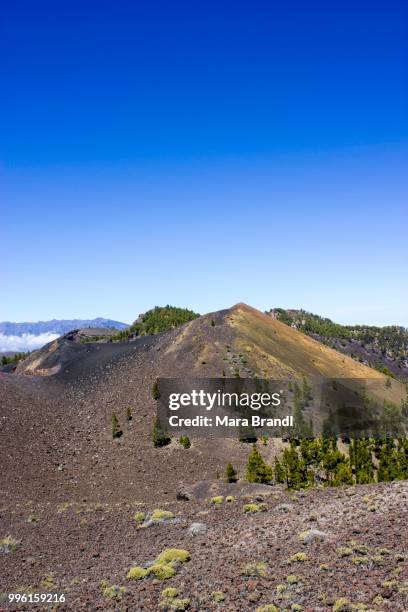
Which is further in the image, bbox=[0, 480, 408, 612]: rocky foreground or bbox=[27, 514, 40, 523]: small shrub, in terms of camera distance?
bbox=[27, 514, 40, 523]: small shrub

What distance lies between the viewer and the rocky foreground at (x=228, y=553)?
67.3ft

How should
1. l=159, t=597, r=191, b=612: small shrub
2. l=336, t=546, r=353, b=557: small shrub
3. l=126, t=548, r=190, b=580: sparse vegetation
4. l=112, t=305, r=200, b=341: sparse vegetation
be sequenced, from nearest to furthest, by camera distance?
l=159, t=597, r=191, b=612: small shrub, l=336, t=546, r=353, b=557: small shrub, l=126, t=548, r=190, b=580: sparse vegetation, l=112, t=305, r=200, b=341: sparse vegetation

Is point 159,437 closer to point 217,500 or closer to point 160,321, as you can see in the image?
point 217,500

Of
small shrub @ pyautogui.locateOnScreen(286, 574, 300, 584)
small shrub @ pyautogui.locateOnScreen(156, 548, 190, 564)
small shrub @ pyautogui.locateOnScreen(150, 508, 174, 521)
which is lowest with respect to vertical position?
small shrub @ pyautogui.locateOnScreen(150, 508, 174, 521)

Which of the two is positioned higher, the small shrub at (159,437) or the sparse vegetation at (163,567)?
the small shrub at (159,437)

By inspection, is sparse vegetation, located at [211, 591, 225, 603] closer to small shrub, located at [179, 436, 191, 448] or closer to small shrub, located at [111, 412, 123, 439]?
small shrub, located at [179, 436, 191, 448]

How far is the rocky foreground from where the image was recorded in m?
20.5

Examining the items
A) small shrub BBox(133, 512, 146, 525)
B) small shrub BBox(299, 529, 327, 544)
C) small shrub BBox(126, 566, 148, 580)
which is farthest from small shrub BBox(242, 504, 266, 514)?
small shrub BBox(126, 566, 148, 580)

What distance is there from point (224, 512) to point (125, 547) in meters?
7.31

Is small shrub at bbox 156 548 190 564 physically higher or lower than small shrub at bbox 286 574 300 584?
lower

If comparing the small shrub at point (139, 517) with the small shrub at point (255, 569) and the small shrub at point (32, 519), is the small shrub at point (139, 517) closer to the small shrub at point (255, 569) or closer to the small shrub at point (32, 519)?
the small shrub at point (32, 519)

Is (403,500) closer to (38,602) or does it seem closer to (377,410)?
(38,602)

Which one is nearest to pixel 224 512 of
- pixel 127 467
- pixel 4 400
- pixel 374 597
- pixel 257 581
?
pixel 257 581

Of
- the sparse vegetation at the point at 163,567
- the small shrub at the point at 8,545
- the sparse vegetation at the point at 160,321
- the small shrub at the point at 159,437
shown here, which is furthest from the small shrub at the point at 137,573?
the sparse vegetation at the point at 160,321
